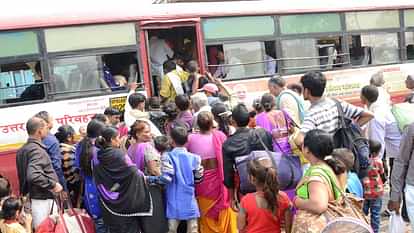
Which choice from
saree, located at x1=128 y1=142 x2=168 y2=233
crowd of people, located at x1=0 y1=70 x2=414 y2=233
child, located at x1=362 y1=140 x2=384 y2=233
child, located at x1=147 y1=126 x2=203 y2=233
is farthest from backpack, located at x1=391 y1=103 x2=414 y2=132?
saree, located at x1=128 y1=142 x2=168 y2=233

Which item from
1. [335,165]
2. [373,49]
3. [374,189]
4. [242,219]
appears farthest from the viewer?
[373,49]

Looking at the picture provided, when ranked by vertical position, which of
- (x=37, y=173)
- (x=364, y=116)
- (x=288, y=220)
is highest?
(x=364, y=116)

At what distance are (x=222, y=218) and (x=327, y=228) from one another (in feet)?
8.69

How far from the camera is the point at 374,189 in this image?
20.5ft

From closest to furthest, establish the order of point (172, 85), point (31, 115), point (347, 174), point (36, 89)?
point (347, 174) → point (31, 115) → point (36, 89) → point (172, 85)

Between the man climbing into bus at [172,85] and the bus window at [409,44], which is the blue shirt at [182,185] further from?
the bus window at [409,44]

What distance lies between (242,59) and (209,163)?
4499 millimetres

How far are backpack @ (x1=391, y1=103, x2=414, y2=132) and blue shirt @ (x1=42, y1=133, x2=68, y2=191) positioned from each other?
3.63 metres

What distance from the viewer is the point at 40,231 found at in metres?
5.62

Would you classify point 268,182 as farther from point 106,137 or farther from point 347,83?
point 347,83

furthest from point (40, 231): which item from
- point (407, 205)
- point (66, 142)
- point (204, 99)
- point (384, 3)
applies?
point (384, 3)

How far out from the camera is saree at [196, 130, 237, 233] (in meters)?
6.18

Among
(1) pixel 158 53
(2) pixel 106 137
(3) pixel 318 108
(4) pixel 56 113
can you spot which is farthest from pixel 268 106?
(1) pixel 158 53

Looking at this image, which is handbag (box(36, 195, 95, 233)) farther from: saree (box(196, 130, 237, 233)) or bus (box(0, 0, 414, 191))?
bus (box(0, 0, 414, 191))
